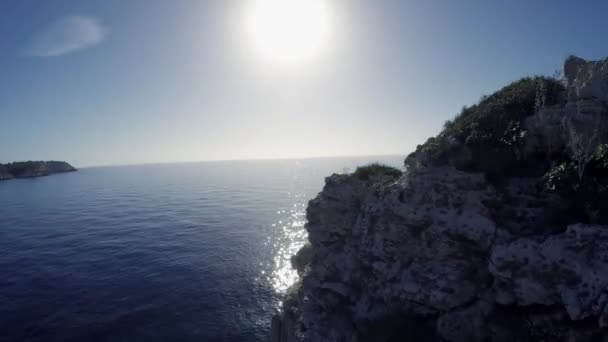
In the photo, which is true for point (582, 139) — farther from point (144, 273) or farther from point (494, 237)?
point (144, 273)

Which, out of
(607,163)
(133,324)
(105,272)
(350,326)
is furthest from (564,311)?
(105,272)

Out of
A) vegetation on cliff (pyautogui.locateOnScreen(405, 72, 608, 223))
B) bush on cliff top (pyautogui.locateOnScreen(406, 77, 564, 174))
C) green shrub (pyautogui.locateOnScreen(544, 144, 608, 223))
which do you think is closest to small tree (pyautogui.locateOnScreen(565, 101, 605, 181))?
vegetation on cliff (pyautogui.locateOnScreen(405, 72, 608, 223))

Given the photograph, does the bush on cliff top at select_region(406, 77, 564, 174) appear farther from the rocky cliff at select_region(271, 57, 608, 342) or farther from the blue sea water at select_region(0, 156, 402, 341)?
the blue sea water at select_region(0, 156, 402, 341)

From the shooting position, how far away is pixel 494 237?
15039 mm

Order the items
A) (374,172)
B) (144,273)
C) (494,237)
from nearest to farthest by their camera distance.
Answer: (494,237) < (374,172) < (144,273)

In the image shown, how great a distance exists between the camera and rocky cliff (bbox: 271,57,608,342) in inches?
490

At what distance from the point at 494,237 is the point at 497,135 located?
767cm

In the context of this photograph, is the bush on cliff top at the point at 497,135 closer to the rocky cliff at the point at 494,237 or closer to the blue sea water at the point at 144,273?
the rocky cliff at the point at 494,237

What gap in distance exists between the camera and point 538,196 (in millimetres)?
15906

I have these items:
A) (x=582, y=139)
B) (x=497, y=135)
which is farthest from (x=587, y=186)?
(x=497, y=135)

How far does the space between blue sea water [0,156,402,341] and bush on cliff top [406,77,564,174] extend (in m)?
11.9

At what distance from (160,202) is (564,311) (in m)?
109

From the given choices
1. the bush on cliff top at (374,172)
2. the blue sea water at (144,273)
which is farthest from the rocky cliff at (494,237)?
the blue sea water at (144,273)

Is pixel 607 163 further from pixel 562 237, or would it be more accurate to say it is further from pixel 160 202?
pixel 160 202
